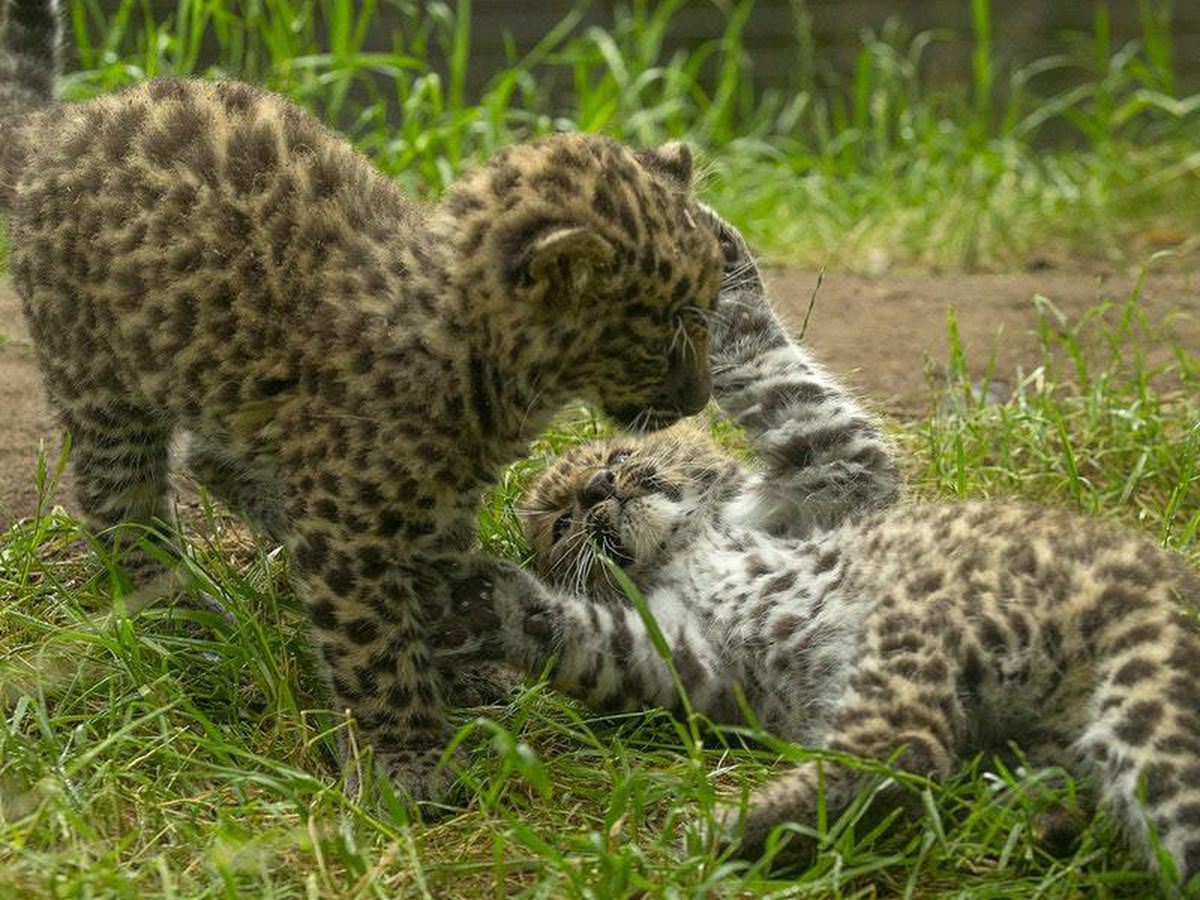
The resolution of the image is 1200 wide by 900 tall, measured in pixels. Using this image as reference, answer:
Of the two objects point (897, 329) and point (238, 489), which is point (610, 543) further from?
point (897, 329)

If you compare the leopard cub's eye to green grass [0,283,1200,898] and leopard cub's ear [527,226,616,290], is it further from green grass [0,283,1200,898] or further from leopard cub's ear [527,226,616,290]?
leopard cub's ear [527,226,616,290]

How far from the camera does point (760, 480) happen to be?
500cm

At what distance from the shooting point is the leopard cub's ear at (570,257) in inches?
152

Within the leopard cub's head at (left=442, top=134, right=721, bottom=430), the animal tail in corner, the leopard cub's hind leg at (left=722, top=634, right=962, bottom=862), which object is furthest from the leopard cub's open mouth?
the animal tail in corner

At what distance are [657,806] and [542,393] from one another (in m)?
1.02

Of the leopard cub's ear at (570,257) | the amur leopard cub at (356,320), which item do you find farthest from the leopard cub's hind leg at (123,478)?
the leopard cub's ear at (570,257)

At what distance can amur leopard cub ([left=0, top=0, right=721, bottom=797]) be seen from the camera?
4086 millimetres

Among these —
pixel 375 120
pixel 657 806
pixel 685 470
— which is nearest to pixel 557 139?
pixel 685 470

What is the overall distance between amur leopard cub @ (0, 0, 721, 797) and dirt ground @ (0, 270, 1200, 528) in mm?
1182

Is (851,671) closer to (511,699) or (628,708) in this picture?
(628,708)

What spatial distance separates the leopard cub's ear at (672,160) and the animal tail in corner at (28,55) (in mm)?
2122

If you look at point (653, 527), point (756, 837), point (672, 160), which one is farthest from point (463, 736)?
point (672, 160)

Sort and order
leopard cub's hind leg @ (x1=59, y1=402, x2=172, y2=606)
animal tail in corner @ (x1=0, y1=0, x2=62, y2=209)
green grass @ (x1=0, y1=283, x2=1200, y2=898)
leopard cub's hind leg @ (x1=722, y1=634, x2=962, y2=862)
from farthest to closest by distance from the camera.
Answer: animal tail in corner @ (x1=0, y1=0, x2=62, y2=209) → leopard cub's hind leg @ (x1=59, y1=402, x2=172, y2=606) → leopard cub's hind leg @ (x1=722, y1=634, x2=962, y2=862) → green grass @ (x1=0, y1=283, x2=1200, y2=898)

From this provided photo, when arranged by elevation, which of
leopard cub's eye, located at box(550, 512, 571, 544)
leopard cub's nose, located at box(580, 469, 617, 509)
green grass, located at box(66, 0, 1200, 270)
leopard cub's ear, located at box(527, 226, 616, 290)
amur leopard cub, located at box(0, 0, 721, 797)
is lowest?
green grass, located at box(66, 0, 1200, 270)
